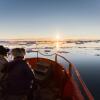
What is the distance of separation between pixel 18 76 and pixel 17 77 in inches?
1.5

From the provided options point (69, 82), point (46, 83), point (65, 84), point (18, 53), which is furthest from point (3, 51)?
point (46, 83)

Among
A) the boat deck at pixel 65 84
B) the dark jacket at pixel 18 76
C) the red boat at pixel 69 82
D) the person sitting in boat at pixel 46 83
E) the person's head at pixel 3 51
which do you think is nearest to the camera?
the dark jacket at pixel 18 76

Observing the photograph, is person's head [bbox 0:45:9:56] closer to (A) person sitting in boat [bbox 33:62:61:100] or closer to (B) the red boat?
(A) person sitting in boat [bbox 33:62:61:100]

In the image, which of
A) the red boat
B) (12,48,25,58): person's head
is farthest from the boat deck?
(12,48,25,58): person's head

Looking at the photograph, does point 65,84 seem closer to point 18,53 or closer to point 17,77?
point 17,77

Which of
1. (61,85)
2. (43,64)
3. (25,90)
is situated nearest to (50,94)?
(61,85)

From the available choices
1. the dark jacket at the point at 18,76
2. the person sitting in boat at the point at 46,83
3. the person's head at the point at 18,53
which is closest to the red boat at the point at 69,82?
the person sitting in boat at the point at 46,83

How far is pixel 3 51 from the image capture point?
→ 854cm

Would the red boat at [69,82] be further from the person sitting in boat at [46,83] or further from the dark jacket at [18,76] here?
the dark jacket at [18,76]

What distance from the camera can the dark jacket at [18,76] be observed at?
24.7 ft

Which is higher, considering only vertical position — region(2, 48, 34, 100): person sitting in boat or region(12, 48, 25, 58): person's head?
region(12, 48, 25, 58): person's head

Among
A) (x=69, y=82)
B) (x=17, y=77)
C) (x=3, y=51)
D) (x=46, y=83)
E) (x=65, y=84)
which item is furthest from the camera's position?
(x=46, y=83)

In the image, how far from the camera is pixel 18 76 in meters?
7.61

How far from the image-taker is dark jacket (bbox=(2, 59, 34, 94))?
297 inches
